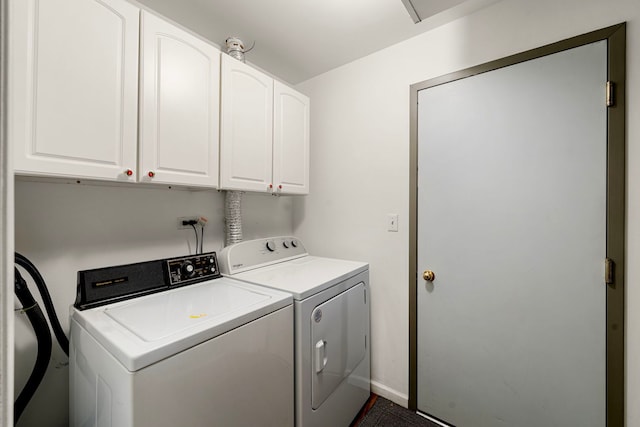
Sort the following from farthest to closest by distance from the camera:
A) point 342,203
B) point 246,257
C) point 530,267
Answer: point 342,203
point 246,257
point 530,267

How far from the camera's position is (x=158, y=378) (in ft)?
2.60

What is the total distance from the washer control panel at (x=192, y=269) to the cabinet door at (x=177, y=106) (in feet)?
1.45

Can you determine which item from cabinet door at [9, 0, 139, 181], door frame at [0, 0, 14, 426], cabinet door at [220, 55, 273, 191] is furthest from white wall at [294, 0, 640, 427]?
door frame at [0, 0, 14, 426]

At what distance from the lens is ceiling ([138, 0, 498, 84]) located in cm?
152

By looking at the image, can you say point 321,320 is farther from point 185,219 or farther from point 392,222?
point 185,219

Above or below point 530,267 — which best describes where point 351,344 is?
below

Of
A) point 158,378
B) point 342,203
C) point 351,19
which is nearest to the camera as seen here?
point 158,378

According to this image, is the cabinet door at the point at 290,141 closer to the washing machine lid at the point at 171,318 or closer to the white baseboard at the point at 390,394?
the washing machine lid at the point at 171,318

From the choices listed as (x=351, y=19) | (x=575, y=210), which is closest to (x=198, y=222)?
(x=351, y=19)

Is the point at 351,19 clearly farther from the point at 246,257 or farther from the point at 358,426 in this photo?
the point at 358,426

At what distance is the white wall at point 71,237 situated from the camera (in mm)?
1174

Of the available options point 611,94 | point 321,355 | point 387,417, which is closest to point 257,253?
point 321,355

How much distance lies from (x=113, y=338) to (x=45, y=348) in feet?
2.04

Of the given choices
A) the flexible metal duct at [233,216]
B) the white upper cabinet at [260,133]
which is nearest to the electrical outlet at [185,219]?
the flexible metal duct at [233,216]
